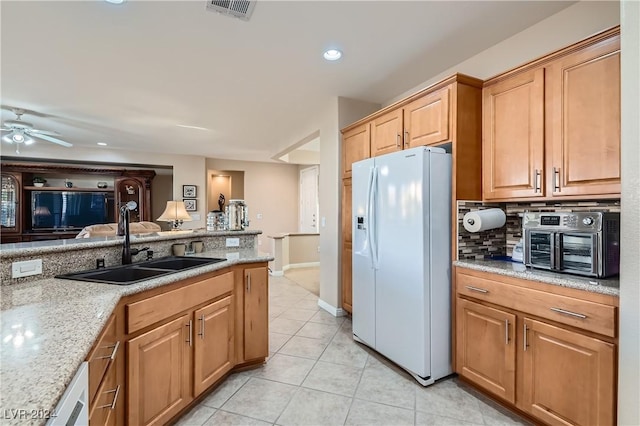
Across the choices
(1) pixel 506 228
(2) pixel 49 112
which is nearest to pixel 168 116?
(2) pixel 49 112

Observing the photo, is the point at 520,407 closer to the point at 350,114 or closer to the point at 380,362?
the point at 380,362

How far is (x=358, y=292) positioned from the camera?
107 inches

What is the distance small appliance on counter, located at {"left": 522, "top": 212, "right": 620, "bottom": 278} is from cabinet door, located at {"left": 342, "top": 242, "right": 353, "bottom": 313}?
173 centimetres

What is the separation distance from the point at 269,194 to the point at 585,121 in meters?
6.48

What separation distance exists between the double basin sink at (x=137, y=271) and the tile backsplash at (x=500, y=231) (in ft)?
5.85

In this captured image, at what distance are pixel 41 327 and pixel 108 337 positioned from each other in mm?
278

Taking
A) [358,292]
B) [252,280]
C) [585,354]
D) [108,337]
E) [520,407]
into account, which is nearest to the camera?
[108,337]

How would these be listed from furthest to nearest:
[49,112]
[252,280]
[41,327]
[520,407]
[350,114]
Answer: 1. [49,112]
2. [350,114]
3. [252,280]
4. [520,407]
5. [41,327]

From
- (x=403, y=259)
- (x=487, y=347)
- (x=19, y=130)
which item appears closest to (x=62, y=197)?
(x=19, y=130)

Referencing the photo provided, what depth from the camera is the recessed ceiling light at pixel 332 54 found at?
2398 millimetres

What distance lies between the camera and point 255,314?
7.62 ft

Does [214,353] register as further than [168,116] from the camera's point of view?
No

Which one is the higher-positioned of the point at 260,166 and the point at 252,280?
the point at 260,166

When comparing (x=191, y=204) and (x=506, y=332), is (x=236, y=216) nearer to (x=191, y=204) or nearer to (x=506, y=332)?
(x=506, y=332)
